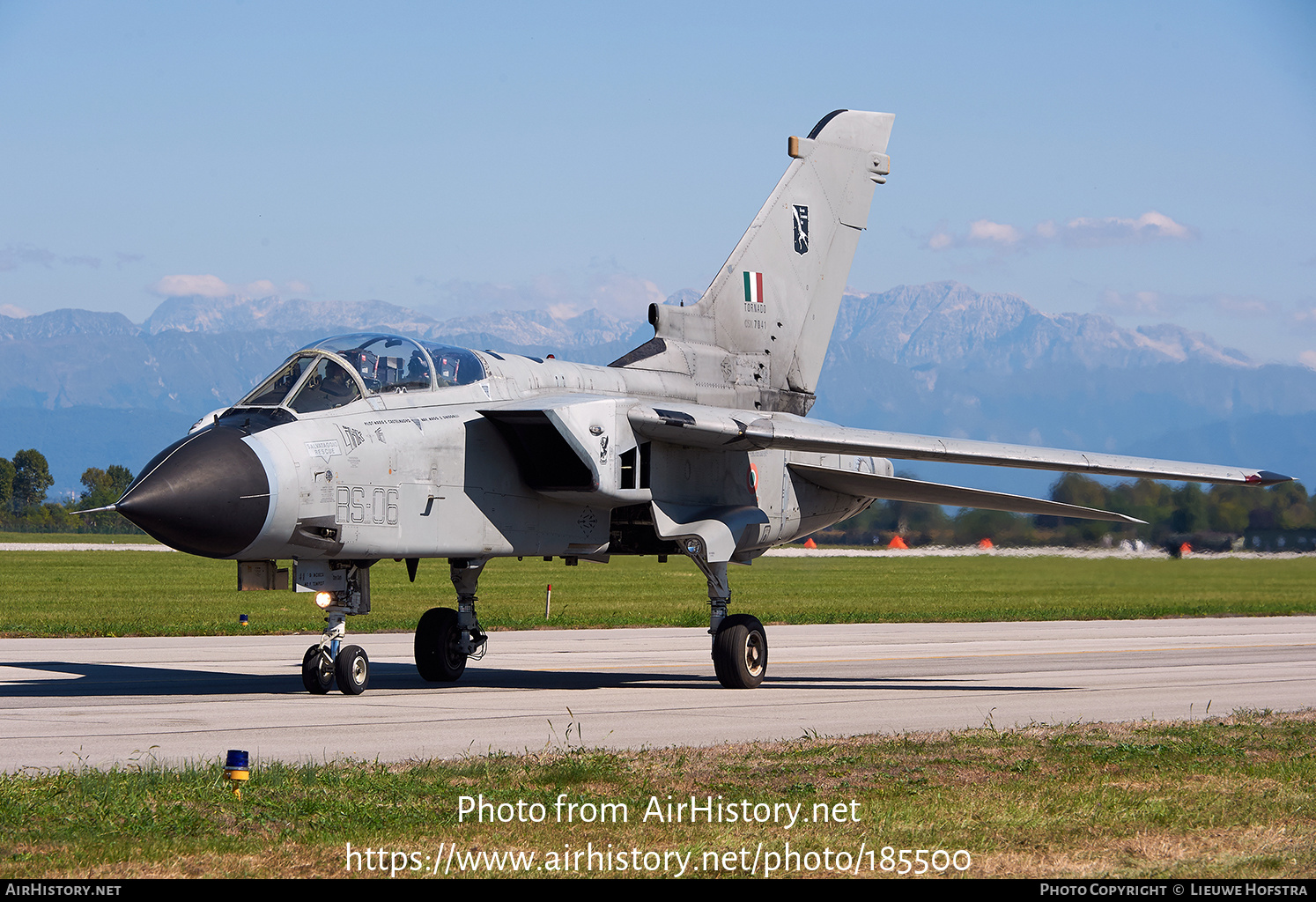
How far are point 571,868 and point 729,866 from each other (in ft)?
2.43

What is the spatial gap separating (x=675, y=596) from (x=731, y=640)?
2352cm

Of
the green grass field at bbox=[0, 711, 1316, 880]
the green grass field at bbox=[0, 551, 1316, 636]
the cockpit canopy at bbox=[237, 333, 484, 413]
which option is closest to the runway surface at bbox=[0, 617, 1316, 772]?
the green grass field at bbox=[0, 711, 1316, 880]

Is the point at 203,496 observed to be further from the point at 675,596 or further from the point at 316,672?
the point at 675,596

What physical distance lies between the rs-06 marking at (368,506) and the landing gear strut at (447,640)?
285 centimetres

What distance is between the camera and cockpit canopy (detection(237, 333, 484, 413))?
12.4m

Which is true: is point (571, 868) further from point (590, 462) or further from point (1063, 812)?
point (590, 462)

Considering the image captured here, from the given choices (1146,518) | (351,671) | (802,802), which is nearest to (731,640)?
(351,671)

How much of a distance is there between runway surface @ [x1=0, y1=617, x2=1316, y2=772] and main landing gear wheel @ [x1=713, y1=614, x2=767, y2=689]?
293 millimetres

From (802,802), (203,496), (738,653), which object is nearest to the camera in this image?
(802,802)

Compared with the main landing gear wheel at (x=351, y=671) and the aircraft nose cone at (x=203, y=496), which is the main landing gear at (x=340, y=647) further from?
the aircraft nose cone at (x=203, y=496)

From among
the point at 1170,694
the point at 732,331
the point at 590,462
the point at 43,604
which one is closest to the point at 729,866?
the point at 590,462

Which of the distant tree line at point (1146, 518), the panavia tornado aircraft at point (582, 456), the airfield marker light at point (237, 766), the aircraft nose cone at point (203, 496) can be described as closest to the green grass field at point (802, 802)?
the airfield marker light at point (237, 766)

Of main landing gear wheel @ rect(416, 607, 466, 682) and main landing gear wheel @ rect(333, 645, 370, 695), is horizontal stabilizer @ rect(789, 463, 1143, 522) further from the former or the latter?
main landing gear wheel @ rect(333, 645, 370, 695)

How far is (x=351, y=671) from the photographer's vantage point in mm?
13133
